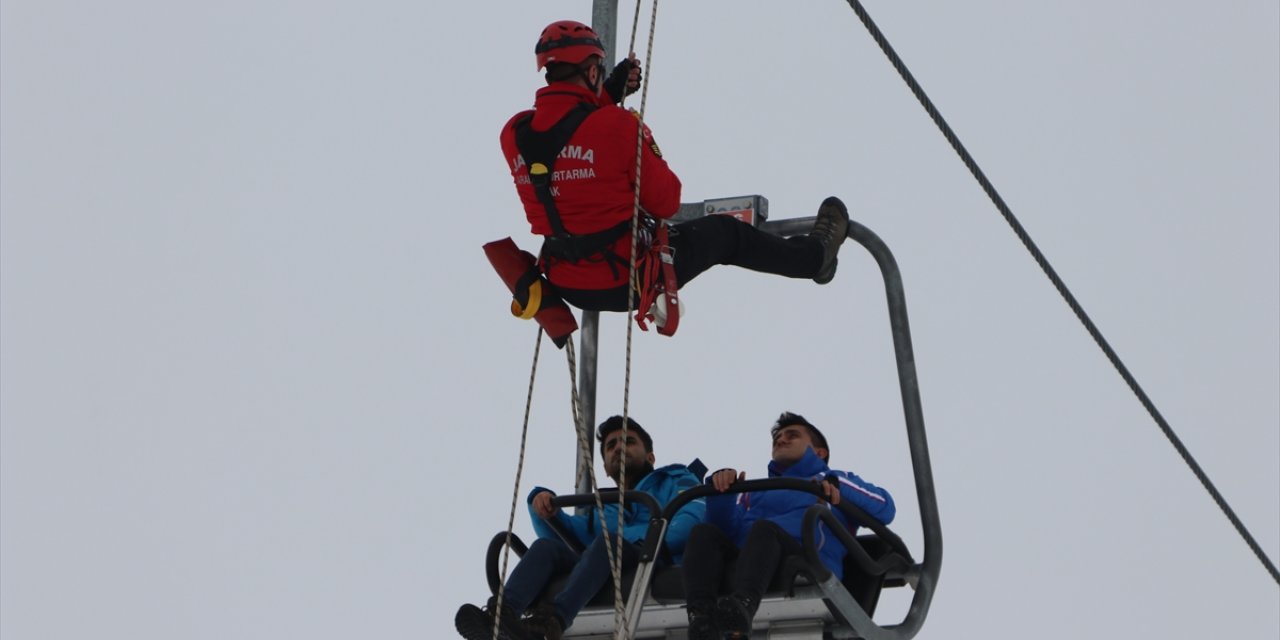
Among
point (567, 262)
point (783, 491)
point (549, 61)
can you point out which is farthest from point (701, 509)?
point (549, 61)

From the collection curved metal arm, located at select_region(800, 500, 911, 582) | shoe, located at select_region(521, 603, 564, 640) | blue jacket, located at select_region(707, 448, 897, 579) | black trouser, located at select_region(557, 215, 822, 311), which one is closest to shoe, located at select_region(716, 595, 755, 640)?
curved metal arm, located at select_region(800, 500, 911, 582)

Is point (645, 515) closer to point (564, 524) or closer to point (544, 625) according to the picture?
point (564, 524)

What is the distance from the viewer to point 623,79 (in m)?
8.85

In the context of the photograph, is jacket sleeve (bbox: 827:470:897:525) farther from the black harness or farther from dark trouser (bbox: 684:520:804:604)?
the black harness

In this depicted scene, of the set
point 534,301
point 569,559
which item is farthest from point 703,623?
point 534,301

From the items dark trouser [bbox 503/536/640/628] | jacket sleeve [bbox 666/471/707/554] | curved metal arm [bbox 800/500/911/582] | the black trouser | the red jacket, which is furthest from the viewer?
the black trouser

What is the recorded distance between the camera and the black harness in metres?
8.53

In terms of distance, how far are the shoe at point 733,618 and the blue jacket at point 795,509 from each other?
39cm

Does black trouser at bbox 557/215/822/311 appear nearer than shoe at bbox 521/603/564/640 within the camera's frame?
No

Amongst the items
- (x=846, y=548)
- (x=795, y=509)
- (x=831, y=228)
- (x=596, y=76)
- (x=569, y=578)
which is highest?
(x=596, y=76)

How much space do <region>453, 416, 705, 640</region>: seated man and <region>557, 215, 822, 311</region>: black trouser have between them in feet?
1.68

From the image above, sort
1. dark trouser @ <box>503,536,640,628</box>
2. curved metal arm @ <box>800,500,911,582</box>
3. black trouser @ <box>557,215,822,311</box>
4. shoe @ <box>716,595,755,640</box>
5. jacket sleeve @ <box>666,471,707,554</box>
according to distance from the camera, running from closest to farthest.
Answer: shoe @ <box>716,595,755,640</box>
curved metal arm @ <box>800,500,911,582</box>
dark trouser @ <box>503,536,640,628</box>
jacket sleeve @ <box>666,471,707,554</box>
black trouser @ <box>557,215,822,311</box>

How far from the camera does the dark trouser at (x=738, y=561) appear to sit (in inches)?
323

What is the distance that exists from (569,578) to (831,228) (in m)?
1.55
